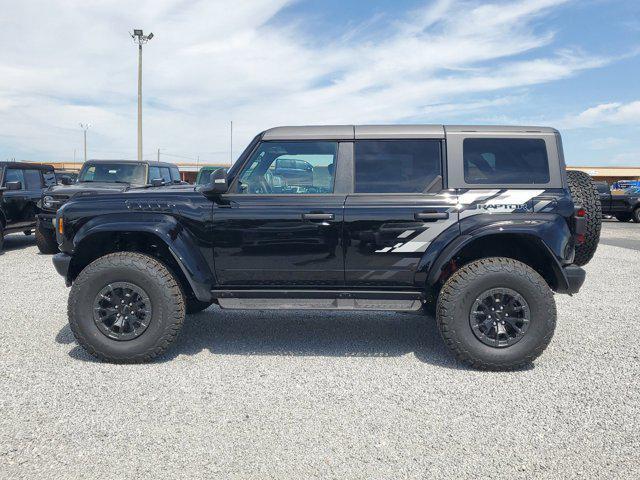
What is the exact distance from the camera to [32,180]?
34.5ft

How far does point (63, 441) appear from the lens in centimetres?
274

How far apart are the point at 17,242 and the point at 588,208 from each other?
1180 cm

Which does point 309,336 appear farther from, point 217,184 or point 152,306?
point 217,184

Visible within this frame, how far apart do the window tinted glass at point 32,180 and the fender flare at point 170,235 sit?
25.0ft

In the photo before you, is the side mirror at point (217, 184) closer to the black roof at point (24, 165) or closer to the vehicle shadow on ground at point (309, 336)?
the vehicle shadow on ground at point (309, 336)

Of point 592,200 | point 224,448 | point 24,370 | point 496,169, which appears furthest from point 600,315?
point 24,370

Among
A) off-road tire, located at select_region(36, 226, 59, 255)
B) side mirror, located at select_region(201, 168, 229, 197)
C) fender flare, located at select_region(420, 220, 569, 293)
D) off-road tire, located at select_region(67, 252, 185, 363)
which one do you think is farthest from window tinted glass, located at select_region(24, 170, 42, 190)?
fender flare, located at select_region(420, 220, 569, 293)

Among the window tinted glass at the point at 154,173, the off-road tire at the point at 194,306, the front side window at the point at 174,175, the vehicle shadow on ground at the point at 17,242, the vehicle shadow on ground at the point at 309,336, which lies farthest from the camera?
the front side window at the point at 174,175

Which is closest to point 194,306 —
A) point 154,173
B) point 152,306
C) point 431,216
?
point 152,306

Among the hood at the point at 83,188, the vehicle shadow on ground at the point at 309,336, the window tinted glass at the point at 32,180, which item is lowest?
the vehicle shadow on ground at the point at 309,336

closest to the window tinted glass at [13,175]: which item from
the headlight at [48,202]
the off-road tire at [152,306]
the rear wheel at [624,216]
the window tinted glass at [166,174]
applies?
the headlight at [48,202]

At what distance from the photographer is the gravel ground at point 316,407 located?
2.54m

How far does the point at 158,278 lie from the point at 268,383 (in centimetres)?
117

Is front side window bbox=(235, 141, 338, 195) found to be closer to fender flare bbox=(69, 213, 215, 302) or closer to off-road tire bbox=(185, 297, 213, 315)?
fender flare bbox=(69, 213, 215, 302)
